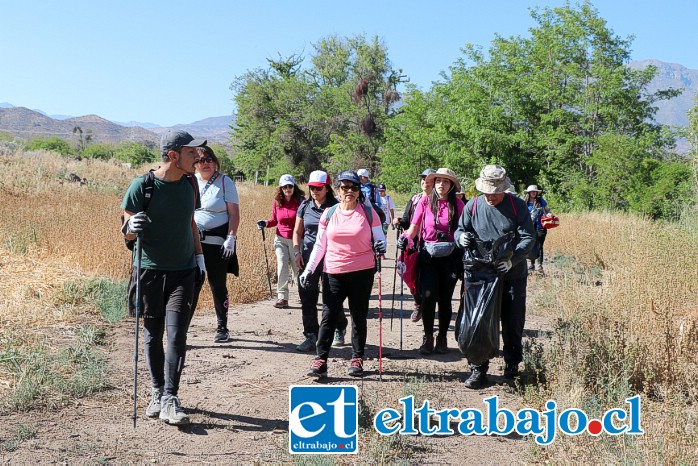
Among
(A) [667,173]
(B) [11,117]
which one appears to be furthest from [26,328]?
(B) [11,117]

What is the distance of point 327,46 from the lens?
59.3 m

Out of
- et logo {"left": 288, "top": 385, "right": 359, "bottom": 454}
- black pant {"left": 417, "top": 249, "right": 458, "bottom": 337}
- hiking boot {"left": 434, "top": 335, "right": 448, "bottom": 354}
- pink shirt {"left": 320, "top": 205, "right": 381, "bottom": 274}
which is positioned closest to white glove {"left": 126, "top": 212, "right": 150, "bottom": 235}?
et logo {"left": 288, "top": 385, "right": 359, "bottom": 454}

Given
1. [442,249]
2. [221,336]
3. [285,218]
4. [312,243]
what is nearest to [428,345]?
[442,249]

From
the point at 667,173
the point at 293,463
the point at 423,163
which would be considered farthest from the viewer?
the point at 423,163

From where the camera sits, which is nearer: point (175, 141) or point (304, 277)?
point (175, 141)

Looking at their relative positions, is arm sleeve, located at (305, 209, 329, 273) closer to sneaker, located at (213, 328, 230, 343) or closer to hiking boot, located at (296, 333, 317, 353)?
hiking boot, located at (296, 333, 317, 353)

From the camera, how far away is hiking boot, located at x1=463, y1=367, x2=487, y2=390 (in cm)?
614

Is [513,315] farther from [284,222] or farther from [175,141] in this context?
[284,222]

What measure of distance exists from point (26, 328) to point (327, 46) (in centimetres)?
5476

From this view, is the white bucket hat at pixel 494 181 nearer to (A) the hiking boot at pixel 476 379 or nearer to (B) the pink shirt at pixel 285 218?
(A) the hiking boot at pixel 476 379

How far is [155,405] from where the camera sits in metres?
5.24

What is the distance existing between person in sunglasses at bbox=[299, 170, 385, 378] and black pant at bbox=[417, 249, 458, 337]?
1050mm

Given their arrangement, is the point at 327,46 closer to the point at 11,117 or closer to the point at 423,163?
the point at 423,163

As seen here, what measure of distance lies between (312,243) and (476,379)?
244 cm
